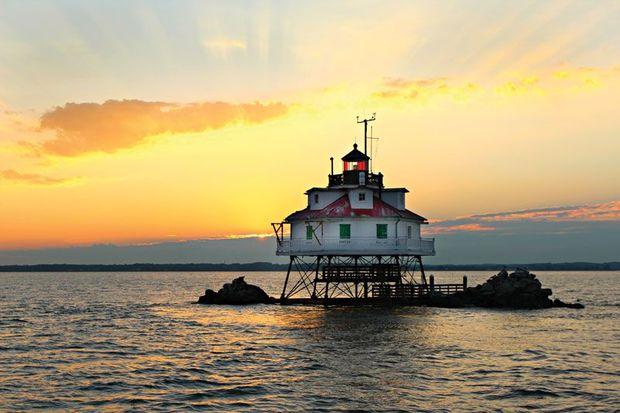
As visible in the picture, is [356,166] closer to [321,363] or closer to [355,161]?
[355,161]

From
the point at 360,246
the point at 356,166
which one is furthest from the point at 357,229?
the point at 356,166

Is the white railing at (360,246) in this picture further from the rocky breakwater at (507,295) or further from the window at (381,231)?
the rocky breakwater at (507,295)

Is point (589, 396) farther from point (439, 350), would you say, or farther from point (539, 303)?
point (539, 303)

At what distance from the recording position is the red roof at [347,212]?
5406 centimetres

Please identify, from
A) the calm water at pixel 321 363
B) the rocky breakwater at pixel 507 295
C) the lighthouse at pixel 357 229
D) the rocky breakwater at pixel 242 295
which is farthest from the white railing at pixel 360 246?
the rocky breakwater at pixel 242 295

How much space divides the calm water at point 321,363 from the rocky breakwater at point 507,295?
21.2 feet

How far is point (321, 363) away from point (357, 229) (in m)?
24.0

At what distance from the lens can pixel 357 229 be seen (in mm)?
54156

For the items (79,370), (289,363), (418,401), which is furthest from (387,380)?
(79,370)

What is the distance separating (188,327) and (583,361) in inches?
1106

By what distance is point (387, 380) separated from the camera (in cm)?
2680

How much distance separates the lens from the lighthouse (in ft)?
177

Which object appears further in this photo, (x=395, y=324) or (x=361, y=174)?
(x=361, y=174)

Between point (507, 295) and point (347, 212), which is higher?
point (347, 212)
